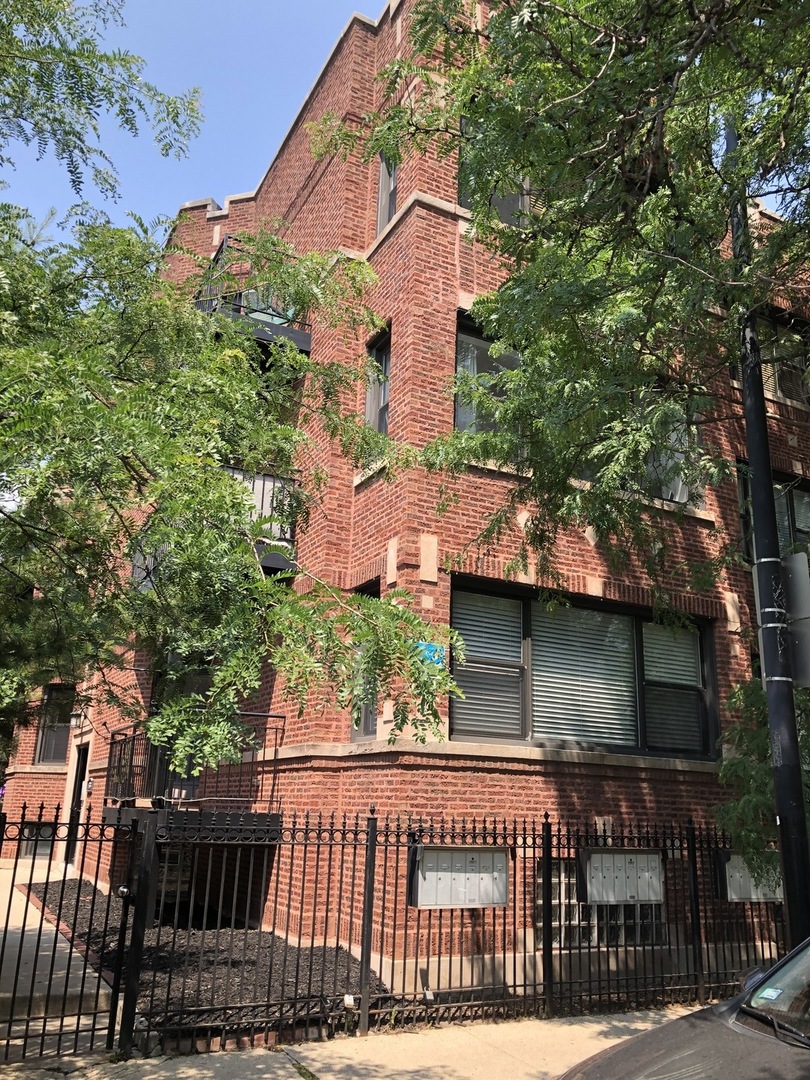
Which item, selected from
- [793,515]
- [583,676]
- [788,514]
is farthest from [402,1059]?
[793,515]

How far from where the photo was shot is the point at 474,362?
11469 mm

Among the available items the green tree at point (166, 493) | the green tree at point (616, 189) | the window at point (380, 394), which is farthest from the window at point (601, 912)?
the window at point (380, 394)

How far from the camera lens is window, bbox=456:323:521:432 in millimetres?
11086

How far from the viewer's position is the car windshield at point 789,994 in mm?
3561

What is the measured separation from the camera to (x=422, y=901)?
8336mm

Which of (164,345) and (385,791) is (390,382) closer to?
(164,345)

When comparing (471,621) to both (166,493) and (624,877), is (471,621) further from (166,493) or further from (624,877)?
(166,493)

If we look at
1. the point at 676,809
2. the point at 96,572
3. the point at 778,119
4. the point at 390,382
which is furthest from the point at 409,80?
the point at 676,809

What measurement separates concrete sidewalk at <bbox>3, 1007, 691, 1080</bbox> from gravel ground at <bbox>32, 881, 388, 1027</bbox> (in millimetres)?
339

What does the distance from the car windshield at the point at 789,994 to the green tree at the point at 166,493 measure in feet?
6.64

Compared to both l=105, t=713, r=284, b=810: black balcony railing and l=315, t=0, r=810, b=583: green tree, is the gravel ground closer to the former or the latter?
l=105, t=713, r=284, b=810: black balcony railing

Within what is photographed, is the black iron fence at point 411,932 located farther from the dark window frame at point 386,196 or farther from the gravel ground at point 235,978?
the dark window frame at point 386,196

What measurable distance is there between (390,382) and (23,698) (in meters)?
5.92

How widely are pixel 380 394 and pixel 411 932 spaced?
6.86 metres
